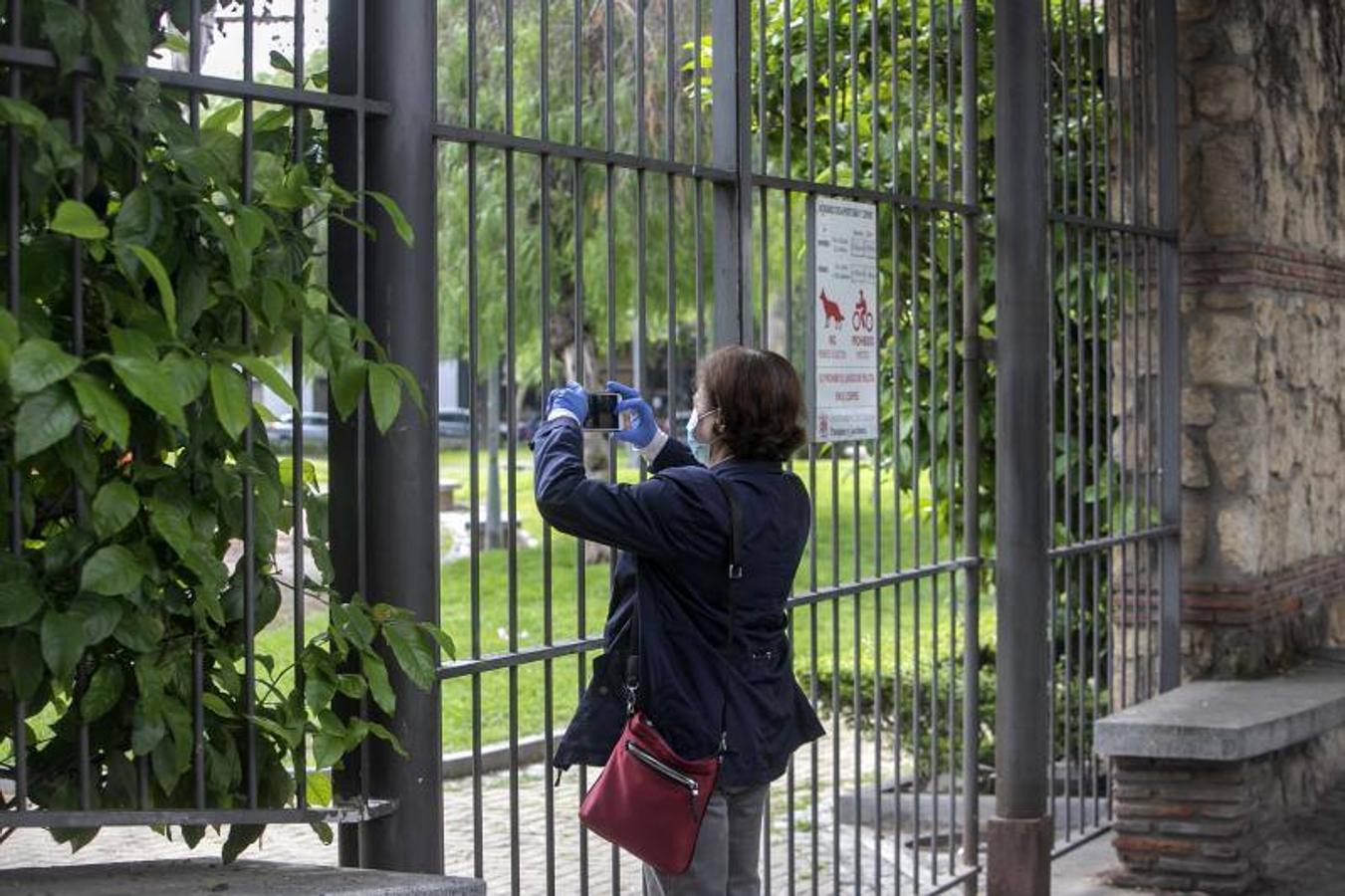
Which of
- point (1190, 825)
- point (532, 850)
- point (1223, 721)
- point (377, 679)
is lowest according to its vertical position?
point (532, 850)

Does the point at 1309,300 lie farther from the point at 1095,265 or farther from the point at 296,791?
the point at 296,791

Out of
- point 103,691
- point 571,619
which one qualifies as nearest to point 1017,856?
point 103,691

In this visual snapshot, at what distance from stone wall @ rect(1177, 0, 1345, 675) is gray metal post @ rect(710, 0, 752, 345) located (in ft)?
10.9

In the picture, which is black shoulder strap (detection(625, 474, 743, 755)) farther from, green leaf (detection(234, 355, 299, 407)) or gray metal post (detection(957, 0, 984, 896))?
gray metal post (detection(957, 0, 984, 896))

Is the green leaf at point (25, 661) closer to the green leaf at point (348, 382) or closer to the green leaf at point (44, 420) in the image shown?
the green leaf at point (44, 420)

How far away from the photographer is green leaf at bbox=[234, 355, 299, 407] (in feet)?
10.4

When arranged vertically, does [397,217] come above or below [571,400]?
above

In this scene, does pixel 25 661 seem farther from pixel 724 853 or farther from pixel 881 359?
pixel 881 359

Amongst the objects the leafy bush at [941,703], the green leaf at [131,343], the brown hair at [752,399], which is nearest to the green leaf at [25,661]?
the green leaf at [131,343]

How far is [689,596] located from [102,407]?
153 cm

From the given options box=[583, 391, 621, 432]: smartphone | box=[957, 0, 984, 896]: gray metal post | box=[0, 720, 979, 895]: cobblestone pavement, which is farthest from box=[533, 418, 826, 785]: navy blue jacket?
box=[0, 720, 979, 895]: cobblestone pavement

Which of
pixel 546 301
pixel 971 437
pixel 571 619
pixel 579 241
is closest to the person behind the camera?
pixel 546 301

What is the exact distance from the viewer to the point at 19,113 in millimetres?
3010

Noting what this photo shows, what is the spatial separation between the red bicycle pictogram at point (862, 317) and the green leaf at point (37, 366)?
3.22 metres
